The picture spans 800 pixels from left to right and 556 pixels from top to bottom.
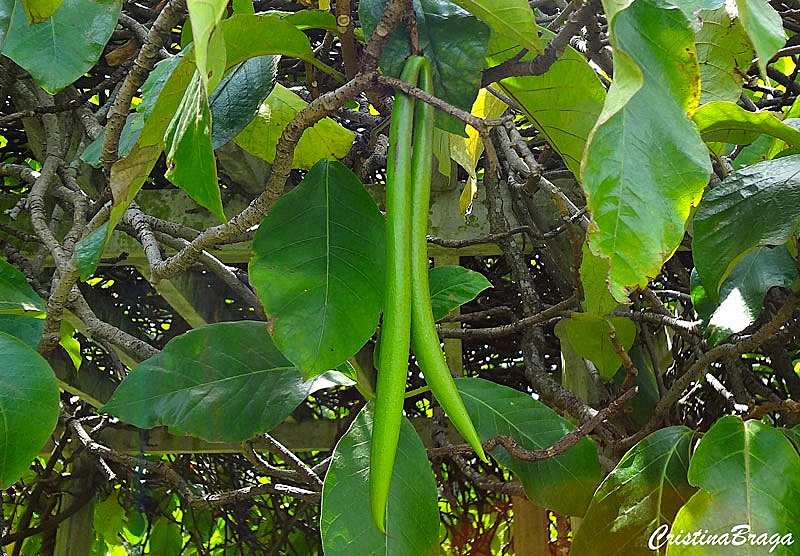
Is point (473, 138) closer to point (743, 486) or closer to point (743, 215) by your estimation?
point (743, 215)

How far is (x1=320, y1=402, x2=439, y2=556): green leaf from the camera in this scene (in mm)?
507

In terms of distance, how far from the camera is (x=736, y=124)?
0.57 m

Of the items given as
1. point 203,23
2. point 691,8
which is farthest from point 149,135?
point 691,8

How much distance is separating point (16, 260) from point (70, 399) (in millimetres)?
682

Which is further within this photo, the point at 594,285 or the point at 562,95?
the point at 594,285

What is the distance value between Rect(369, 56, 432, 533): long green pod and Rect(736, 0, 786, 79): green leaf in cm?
15

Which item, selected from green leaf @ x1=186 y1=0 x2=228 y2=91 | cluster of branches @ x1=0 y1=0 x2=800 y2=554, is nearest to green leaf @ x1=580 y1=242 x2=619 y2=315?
cluster of branches @ x1=0 y1=0 x2=800 y2=554

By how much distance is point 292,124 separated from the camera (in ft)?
1.32

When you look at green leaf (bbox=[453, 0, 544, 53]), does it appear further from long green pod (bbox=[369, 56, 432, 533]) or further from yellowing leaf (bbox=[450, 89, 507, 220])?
yellowing leaf (bbox=[450, 89, 507, 220])

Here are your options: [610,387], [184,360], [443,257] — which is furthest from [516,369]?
[184,360]

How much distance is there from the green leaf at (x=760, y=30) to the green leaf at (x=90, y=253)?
426 mm

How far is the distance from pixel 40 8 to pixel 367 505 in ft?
1.28

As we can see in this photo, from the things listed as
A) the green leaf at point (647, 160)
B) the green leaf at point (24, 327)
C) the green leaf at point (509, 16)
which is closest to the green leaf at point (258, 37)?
→ the green leaf at point (509, 16)

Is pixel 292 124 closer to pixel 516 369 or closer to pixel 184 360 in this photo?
pixel 184 360
